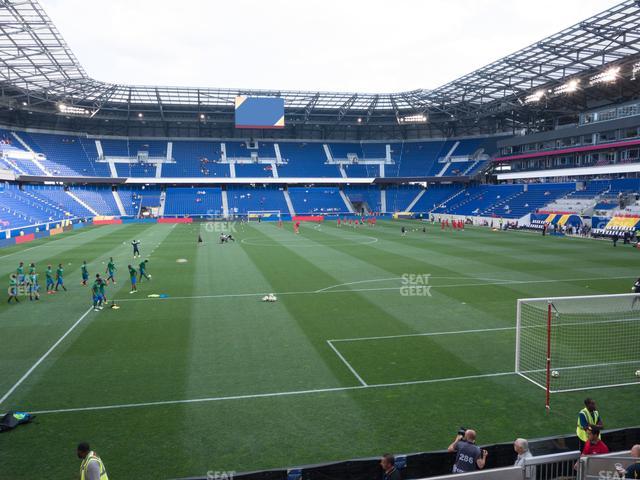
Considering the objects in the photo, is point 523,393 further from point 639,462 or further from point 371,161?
point 371,161

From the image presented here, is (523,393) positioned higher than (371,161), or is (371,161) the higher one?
(371,161)

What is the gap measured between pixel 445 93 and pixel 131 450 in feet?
246

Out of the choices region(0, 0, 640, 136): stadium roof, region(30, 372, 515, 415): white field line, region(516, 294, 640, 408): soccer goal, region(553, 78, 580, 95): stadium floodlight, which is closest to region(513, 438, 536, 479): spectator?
region(516, 294, 640, 408): soccer goal

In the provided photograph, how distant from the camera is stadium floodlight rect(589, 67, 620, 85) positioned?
172 feet

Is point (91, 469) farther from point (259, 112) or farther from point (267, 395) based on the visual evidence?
point (259, 112)

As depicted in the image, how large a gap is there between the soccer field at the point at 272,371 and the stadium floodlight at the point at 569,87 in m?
39.4

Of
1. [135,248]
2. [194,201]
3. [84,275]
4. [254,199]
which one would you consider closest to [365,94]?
[254,199]

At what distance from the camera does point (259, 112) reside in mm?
79438

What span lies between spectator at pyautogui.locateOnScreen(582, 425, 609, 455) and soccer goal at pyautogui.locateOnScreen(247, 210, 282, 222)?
245ft

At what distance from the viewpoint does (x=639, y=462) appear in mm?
6383

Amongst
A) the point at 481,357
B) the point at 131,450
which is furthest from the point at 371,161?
the point at 131,450

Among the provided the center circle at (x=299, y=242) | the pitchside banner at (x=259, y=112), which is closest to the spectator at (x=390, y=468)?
the center circle at (x=299, y=242)

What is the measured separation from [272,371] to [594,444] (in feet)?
25.5

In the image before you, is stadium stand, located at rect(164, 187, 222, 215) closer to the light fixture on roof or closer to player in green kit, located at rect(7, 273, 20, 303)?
the light fixture on roof
